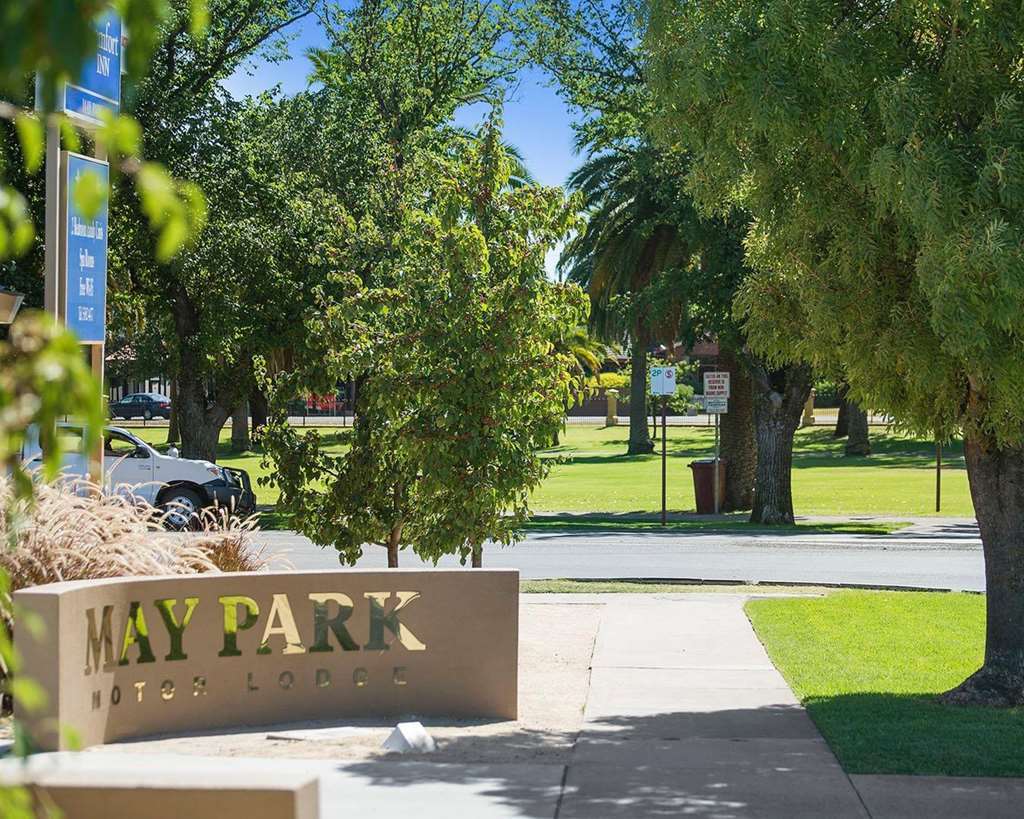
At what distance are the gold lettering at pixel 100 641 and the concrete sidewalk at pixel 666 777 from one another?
0.48 meters

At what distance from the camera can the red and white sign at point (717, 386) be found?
27.6 m

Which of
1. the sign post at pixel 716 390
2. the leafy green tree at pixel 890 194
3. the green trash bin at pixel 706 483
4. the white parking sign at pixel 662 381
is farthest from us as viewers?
the green trash bin at pixel 706 483

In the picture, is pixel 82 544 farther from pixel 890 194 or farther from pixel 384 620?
pixel 890 194

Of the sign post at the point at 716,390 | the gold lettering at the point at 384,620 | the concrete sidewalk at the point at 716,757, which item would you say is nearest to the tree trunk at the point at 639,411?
the sign post at the point at 716,390

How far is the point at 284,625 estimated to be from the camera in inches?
349

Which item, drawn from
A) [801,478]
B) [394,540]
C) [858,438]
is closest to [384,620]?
[394,540]

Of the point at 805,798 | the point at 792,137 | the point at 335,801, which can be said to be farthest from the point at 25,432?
the point at 792,137

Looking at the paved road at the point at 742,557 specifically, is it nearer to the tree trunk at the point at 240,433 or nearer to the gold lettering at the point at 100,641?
the gold lettering at the point at 100,641

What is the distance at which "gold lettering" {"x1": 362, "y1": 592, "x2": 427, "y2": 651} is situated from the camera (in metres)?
9.00

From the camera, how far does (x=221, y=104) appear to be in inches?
1133

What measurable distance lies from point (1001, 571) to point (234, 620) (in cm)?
523

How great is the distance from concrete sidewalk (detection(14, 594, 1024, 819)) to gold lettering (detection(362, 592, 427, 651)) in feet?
3.67

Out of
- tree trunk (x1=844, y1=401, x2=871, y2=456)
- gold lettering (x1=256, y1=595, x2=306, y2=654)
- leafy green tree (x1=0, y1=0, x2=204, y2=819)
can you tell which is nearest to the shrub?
gold lettering (x1=256, y1=595, x2=306, y2=654)

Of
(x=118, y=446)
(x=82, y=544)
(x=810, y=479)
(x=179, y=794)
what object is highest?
(x=118, y=446)
